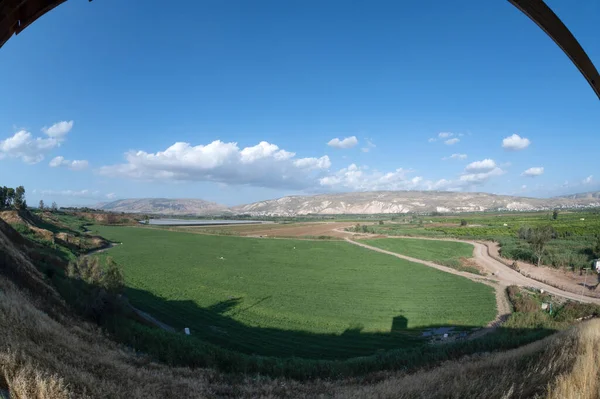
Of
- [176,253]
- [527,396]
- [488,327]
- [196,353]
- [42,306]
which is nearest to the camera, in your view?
[527,396]

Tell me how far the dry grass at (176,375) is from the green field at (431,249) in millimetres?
49547

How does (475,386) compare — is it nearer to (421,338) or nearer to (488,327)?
(421,338)

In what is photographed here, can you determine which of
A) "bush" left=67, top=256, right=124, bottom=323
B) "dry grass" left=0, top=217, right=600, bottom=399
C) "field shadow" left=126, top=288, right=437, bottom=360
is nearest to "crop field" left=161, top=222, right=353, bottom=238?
"field shadow" left=126, top=288, right=437, bottom=360

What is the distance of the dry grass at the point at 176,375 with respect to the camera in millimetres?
3365

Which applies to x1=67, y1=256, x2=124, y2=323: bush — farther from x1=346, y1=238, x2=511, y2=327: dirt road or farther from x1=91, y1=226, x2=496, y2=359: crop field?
x1=346, y1=238, x2=511, y2=327: dirt road

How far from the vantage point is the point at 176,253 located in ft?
197

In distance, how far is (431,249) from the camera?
69.4m

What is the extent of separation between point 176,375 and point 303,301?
2417cm

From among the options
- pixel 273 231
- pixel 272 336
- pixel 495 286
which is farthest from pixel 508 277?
pixel 273 231

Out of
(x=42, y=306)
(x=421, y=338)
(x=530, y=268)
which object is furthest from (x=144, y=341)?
(x=530, y=268)

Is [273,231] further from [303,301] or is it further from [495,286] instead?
[303,301]

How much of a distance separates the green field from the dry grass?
49.5 meters

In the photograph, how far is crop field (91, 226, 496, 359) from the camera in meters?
21.2

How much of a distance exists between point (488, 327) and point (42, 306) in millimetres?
27188
